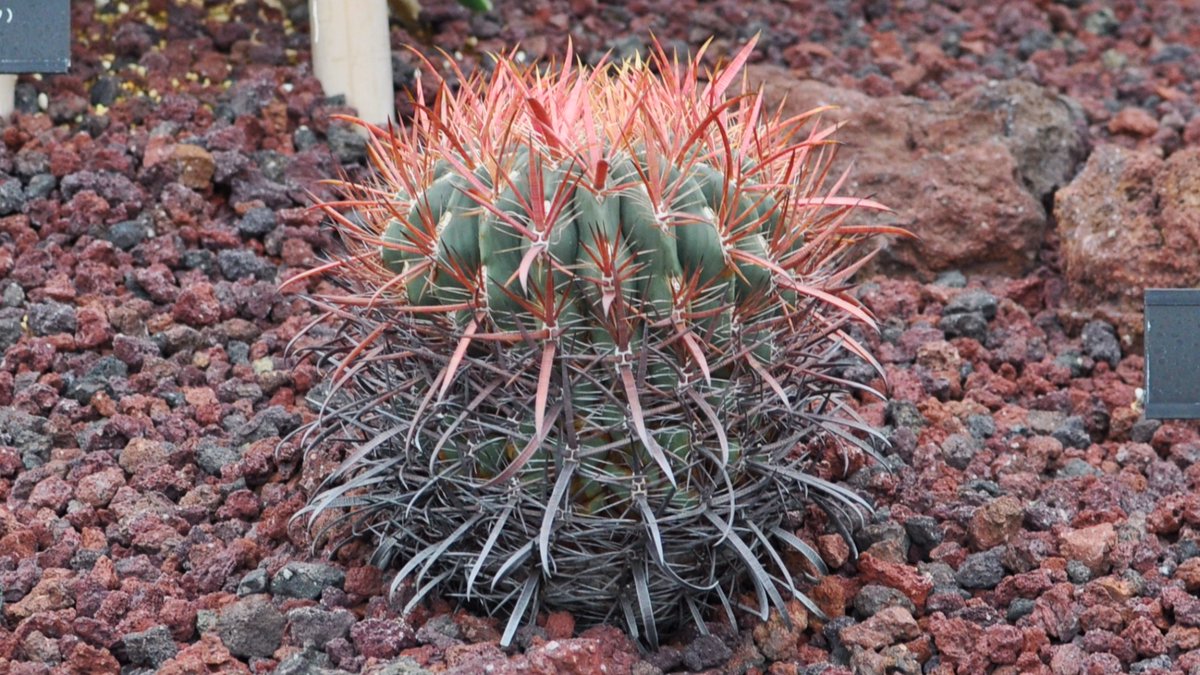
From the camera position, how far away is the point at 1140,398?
388 centimetres

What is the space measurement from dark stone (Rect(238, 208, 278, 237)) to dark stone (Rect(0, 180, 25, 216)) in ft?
1.84

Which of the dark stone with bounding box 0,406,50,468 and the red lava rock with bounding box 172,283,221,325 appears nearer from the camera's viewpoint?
the dark stone with bounding box 0,406,50,468

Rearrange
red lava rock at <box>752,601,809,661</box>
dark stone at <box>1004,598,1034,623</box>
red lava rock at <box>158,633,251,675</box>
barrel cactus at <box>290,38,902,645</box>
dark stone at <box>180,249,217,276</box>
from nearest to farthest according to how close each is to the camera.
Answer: barrel cactus at <box>290,38,902,645</box>
red lava rock at <box>158,633,251,675</box>
red lava rock at <box>752,601,809,661</box>
dark stone at <box>1004,598,1034,623</box>
dark stone at <box>180,249,217,276</box>

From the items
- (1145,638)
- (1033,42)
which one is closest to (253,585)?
(1145,638)

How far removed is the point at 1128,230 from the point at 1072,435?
74 cm

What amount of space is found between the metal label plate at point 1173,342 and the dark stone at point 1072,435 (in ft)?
2.21

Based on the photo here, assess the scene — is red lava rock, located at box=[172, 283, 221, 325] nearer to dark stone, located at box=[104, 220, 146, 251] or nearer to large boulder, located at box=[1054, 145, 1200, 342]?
dark stone, located at box=[104, 220, 146, 251]

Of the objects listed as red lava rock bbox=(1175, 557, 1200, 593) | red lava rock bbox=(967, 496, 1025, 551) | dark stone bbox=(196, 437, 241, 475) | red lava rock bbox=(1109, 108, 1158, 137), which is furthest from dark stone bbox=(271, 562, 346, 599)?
red lava rock bbox=(1109, 108, 1158, 137)

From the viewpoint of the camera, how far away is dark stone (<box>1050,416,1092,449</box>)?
3758mm

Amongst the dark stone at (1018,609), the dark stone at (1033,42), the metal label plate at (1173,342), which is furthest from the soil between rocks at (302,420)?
the metal label plate at (1173,342)

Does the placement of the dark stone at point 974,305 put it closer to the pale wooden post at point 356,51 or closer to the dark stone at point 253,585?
the pale wooden post at point 356,51

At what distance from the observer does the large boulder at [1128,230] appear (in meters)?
4.13

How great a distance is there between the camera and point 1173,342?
3.07 metres

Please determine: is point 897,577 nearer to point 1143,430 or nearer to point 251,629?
point 1143,430
